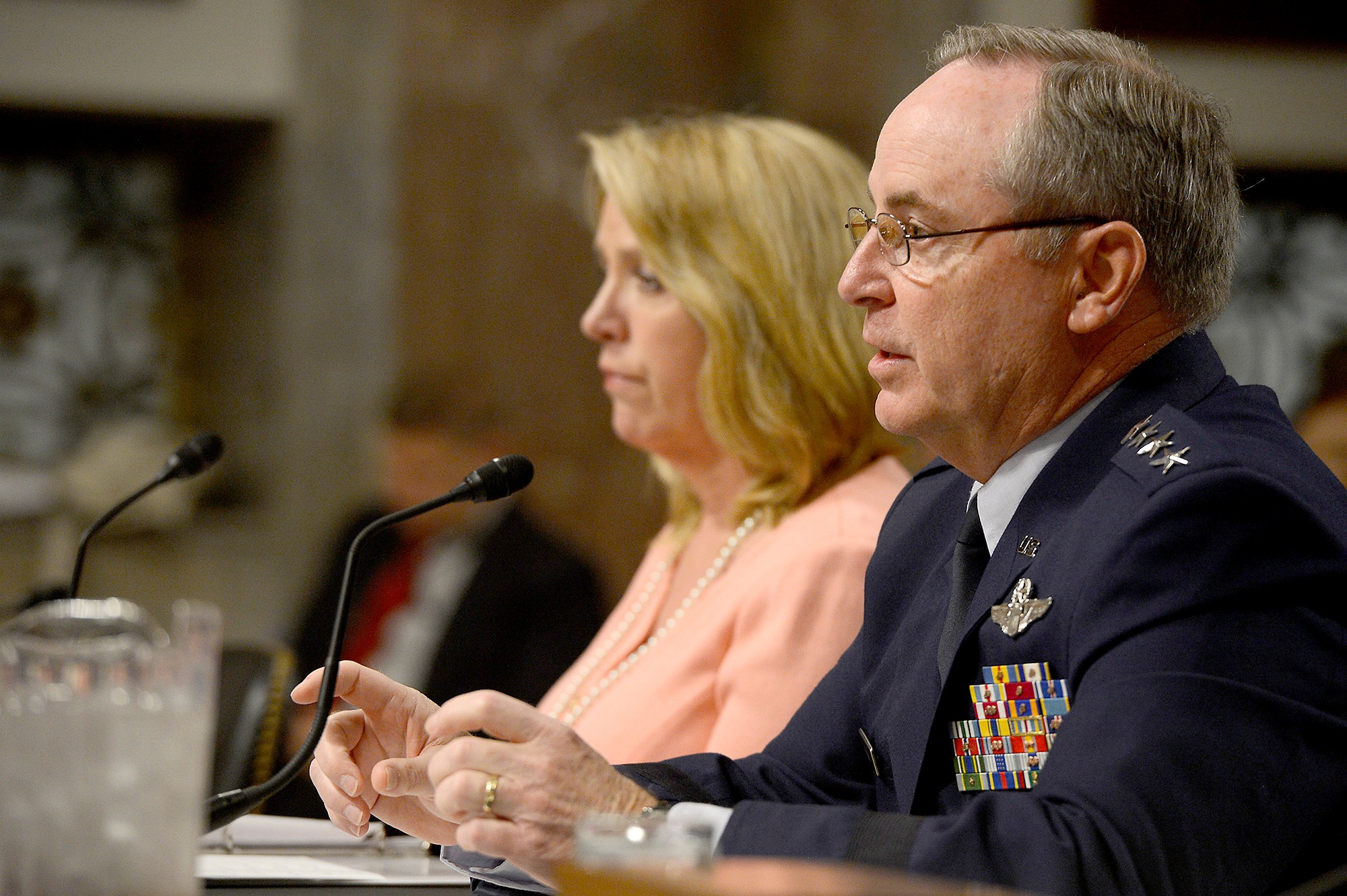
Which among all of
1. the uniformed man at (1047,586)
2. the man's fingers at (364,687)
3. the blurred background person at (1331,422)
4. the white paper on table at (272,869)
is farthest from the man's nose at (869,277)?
the blurred background person at (1331,422)

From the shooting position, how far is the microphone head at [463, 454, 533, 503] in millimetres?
1556

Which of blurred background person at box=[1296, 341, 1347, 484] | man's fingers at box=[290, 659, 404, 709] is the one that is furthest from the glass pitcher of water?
blurred background person at box=[1296, 341, 1347, 484]

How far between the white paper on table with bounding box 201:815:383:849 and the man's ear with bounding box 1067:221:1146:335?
3.51 feet

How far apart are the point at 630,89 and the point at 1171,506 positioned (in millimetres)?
4402

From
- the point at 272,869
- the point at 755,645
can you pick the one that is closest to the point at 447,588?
the point at 755,645

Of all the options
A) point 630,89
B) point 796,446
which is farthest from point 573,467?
point 796,446

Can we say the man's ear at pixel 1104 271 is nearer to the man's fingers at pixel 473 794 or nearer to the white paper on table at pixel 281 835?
the man's fingers at pixel 473 794

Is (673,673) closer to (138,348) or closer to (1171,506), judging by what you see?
(1171,506)

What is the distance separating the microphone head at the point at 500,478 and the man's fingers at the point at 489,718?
335mm

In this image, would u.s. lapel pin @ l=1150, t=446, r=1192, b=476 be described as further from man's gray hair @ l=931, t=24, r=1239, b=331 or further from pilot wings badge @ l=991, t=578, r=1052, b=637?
man's gray hair @ l=931, t=24, r=1239, b=331

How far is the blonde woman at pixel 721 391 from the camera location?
204cm

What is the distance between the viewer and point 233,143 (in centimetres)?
559

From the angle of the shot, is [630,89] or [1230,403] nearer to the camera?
[1230,403]

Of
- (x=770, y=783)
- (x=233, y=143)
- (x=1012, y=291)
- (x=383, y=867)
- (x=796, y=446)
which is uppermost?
(x=233, y=143)
